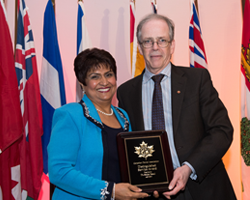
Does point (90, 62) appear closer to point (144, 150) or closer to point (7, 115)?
point (144, 150)

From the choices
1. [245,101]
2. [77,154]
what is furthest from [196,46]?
[77,154]

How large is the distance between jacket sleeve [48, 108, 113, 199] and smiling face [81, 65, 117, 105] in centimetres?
32

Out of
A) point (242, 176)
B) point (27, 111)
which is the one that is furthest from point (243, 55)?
point (27, 111)

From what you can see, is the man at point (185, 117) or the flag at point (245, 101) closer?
the man at point (185, 117)

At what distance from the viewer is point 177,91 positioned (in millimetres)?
Answer: 2049

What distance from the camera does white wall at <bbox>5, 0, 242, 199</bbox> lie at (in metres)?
4.30

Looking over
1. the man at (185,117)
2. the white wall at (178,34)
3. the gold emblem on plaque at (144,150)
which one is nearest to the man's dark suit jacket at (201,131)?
the man at (185,117)

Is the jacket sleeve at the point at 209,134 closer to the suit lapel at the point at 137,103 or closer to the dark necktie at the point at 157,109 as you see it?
the dark necktie at the point at 157,109

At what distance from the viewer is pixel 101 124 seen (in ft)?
6.07

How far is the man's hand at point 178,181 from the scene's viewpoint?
1.62 m

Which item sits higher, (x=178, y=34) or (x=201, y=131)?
(x=178, y=34)

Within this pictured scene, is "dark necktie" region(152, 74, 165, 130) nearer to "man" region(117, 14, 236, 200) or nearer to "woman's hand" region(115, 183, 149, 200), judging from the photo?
"man" region(117, 14, 236, 200)

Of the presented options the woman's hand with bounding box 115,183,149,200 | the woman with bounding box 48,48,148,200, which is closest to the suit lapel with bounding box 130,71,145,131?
the woman with bounding box 48,48,148,200

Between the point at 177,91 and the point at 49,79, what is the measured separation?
2008 mm
